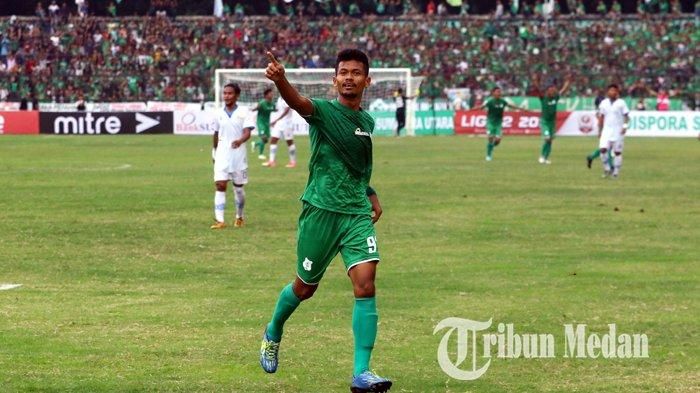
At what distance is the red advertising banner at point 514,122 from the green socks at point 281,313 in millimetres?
55943

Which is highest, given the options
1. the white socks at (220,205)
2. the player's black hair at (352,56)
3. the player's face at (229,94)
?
the player's black hair at (352,56)

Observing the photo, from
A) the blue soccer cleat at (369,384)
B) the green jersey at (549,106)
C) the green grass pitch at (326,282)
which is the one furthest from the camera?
the green jersey at (549,106)

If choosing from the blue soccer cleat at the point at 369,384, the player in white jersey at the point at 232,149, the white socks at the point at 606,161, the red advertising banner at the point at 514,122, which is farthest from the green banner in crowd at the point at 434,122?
the blue soccer cleat at the point at 369,384

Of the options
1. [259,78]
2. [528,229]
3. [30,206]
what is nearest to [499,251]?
[528,229]

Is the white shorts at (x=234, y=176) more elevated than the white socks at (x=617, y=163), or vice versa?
the white shorts at (x=234, y=176)

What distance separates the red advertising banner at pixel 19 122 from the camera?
61562 millimetres

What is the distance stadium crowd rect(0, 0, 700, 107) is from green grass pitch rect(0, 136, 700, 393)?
3730 cm

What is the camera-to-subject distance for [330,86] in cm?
5969

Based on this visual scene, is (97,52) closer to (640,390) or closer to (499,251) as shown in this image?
(499,251)

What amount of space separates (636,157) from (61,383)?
122 feet

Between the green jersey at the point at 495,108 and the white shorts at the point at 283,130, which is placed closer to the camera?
the white shorts at the point at 283,130

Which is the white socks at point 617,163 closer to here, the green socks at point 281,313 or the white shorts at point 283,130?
the white shorts at point 283,130

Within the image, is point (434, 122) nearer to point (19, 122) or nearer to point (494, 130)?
point (19, 122)

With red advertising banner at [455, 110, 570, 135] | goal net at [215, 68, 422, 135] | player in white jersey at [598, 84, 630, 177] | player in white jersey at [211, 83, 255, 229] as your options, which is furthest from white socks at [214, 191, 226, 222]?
red advertising banner at [455, 110, 570, 135]
